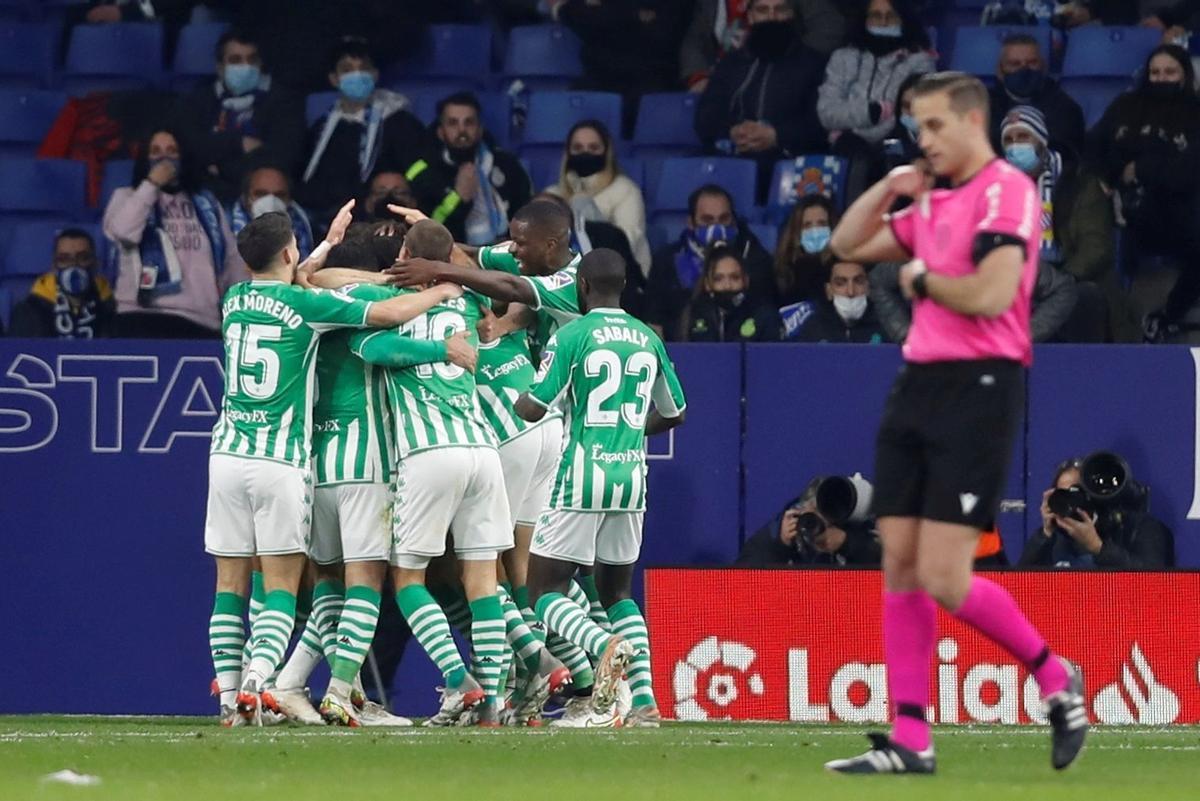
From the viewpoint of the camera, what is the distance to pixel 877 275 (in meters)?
12.9

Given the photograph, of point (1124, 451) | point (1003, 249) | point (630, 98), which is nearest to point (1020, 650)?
point (1003, 249)

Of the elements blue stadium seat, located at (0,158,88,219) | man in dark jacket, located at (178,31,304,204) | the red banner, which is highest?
man in dark jacket, located at (178,31,304,204)

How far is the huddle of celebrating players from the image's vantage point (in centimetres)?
967

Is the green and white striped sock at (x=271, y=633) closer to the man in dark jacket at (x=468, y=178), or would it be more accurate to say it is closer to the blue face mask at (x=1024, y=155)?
the man in dark jacket at (x=468, y=178)

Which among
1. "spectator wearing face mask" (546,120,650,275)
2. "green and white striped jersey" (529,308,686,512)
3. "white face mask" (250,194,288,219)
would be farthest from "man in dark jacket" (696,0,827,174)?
"green and white striped jersey" (529,308,686,512)

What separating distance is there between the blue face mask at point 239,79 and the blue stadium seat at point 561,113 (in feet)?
6.02

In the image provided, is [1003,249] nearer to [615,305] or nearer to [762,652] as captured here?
[615,305]

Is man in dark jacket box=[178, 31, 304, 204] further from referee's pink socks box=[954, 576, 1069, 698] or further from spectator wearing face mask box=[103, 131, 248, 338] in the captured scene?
referee's pink socks box=[954, 576, 1069, 698]

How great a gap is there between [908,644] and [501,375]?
4278 mm

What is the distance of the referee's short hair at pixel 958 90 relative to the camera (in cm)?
668

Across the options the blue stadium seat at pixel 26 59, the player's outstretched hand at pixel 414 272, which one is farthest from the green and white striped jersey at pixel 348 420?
the blue stadium seat at pixel 26 59

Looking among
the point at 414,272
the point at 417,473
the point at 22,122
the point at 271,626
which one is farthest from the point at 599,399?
the point at 22,122

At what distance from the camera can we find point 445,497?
9.83 metres

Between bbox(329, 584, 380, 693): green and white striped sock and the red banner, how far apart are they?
2381 millimetres
